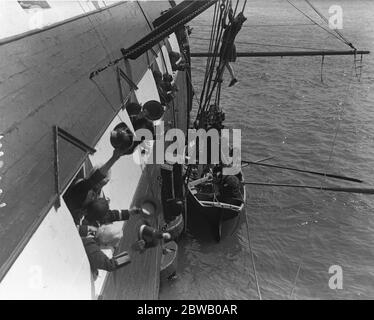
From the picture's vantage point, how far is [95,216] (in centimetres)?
581

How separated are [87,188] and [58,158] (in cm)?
63

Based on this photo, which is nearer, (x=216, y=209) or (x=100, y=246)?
(x=100, y=246)

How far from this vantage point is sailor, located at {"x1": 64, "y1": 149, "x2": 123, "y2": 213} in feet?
19.3

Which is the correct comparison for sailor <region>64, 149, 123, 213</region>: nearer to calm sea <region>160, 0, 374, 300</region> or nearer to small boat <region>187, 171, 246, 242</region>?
calm sea <region>160, 0, 374, 300</region>

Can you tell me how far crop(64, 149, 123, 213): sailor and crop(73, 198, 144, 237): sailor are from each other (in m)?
0.15
